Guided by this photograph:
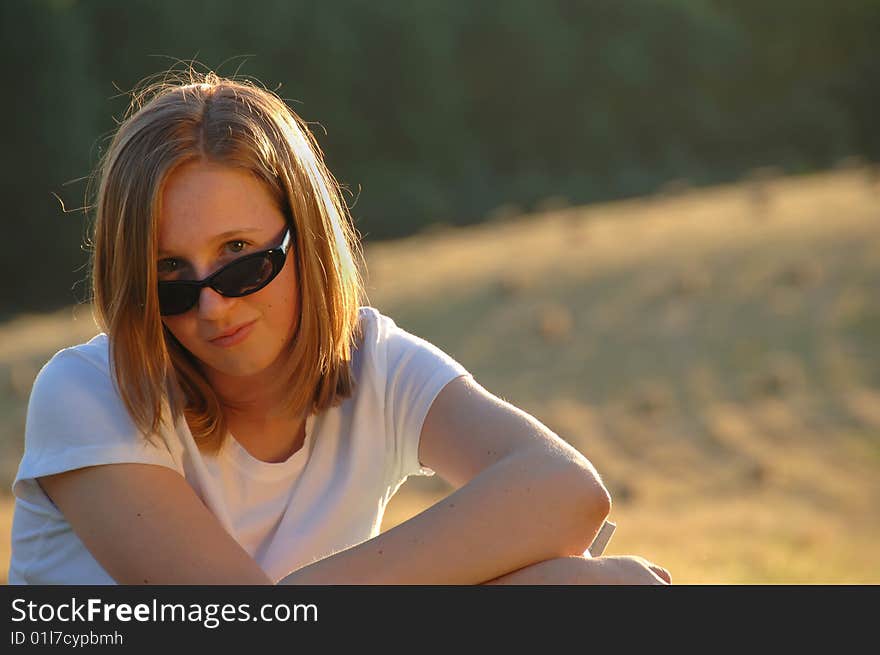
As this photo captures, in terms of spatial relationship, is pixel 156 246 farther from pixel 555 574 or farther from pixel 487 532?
pixel 555 574

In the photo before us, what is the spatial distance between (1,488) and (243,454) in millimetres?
8012

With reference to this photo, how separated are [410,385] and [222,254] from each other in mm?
493

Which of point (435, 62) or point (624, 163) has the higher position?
point (435, 62)

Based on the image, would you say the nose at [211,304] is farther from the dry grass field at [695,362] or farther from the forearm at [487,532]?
the dry grass field at [695,362]

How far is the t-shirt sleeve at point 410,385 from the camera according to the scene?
2.65m

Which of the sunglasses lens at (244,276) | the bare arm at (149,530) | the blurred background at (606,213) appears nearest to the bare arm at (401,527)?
the bare arm at (149,530)

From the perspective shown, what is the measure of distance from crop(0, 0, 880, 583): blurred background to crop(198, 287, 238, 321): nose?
2.27 feet

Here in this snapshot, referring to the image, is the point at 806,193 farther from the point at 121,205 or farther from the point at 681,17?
the point at 681,17

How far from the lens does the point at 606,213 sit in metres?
16.9

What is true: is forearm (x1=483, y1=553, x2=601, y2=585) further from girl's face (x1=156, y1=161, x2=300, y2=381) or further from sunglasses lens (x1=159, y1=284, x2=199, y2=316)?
sunglasses lens (x1=159, y1=284, x2=199, y2=316)

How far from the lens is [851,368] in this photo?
11070mm

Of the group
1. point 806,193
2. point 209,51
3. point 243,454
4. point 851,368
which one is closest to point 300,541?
point 243,454

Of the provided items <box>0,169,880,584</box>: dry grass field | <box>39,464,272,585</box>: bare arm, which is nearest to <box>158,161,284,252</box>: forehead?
<box>39,464,272,585</box>: bare arm

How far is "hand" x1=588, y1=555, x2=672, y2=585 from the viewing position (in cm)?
246
